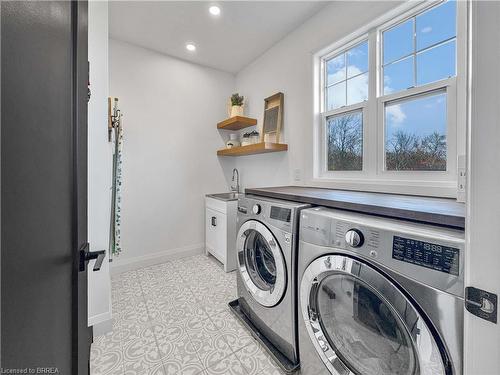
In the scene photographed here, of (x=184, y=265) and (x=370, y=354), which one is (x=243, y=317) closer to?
(x=370, y=354)

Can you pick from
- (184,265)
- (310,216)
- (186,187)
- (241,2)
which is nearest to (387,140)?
(310,216)

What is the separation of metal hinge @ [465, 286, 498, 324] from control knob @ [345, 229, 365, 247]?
16.1 inches

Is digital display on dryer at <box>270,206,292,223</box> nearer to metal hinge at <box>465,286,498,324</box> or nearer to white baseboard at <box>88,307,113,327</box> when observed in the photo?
metal hinge at <box>465,286,498,324</box>

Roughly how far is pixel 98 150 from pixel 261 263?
145 centimetres

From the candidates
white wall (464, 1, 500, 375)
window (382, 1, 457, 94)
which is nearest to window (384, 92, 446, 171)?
window (382, 1, 457, 94)

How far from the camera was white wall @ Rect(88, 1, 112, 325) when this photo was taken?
60.4 inches

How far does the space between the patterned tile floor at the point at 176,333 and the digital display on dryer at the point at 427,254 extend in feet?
3.63

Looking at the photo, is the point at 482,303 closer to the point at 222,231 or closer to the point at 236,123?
the point at 222,231

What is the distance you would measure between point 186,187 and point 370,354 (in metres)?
2.67

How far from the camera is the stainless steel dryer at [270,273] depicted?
128cm

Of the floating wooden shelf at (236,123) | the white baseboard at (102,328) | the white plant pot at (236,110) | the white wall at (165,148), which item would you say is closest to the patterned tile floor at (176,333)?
the white baseboard at (102,328)

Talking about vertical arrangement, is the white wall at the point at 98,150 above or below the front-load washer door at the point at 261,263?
above

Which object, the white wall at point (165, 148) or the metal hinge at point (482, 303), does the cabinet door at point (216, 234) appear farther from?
the metal hinge at point (482, 303)

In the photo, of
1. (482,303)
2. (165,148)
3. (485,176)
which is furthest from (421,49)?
(165,148)
